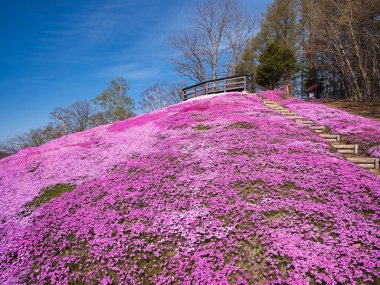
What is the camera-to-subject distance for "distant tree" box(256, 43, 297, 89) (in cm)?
3659

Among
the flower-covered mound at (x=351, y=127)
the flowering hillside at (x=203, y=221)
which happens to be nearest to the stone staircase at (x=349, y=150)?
the flower-covered mound at (x=351, y=127)

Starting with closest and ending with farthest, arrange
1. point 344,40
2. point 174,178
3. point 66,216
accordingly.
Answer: point 66,216
point 174,178
point 344,40

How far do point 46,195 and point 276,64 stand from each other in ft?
128

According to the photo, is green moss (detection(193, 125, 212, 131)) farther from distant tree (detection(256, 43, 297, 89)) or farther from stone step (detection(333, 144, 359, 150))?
distant tree (detection(256, 43, 297, 89))

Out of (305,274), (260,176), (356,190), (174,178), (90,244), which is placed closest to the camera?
(305,274)

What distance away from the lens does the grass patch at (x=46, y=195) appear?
6.49 meters

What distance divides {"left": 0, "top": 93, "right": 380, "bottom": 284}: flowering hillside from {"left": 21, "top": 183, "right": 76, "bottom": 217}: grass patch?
43 mm

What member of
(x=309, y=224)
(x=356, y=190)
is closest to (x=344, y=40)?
(x=356, y=190)

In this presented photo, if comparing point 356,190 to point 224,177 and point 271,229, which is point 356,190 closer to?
point 271,229

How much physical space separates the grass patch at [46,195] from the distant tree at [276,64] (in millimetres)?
37951

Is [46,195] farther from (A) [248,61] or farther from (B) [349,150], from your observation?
(A) [248,61]

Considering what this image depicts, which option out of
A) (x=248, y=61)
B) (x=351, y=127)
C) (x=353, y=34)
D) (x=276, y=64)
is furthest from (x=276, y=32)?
(x=351, y=127)

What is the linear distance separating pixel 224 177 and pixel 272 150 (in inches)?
109

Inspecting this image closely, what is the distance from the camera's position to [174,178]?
6.61m
